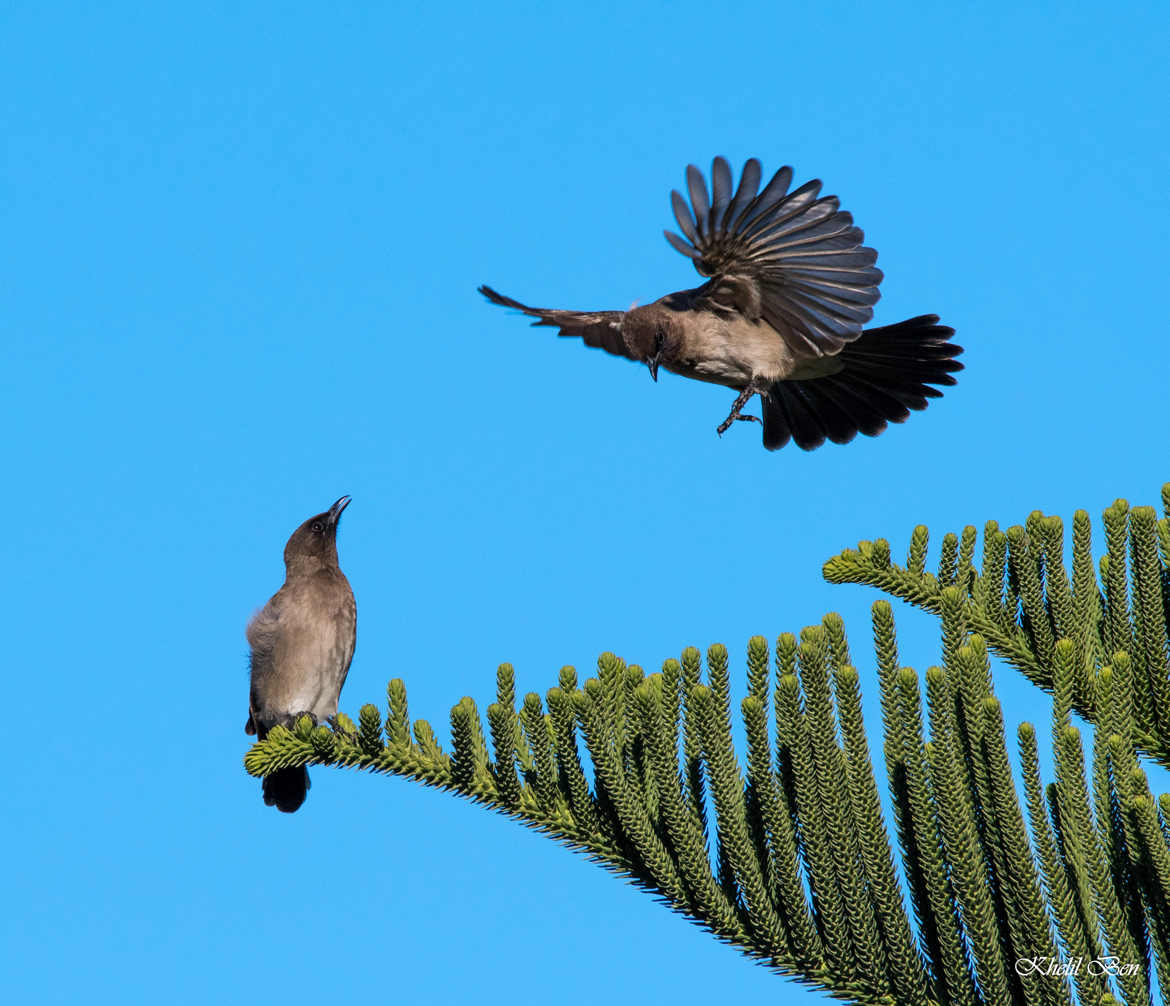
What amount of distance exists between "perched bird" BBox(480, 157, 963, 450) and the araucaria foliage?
3.46 meters

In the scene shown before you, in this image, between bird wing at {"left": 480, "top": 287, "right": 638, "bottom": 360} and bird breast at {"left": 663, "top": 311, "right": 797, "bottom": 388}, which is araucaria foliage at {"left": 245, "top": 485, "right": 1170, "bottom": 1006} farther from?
bird wing at {"left": 480, "top": 287, "right": 638, "bottom": 360}

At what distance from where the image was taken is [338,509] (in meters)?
8.00

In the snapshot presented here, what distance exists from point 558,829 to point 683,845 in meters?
0.41

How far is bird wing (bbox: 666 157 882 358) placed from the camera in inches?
272

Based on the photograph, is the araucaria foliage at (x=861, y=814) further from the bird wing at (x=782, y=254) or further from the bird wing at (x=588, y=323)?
the bird wing at (x=588, y=323)

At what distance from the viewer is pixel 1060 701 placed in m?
3.93

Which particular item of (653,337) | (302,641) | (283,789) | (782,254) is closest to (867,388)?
(653,337)

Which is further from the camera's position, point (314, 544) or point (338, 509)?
point (338, 509)

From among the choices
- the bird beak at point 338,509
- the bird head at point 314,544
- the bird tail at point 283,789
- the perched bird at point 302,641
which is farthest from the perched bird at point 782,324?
the bird tail at point 283,789

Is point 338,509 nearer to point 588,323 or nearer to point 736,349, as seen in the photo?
point 588,323

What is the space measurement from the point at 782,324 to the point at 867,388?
1.17m

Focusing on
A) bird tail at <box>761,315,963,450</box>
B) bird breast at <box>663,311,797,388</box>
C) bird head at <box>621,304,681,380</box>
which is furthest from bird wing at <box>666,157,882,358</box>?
bird tail at <box>761,315,963,450</box>

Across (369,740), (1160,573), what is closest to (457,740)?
(369,740)

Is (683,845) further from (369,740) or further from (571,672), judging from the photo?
(369,740)
